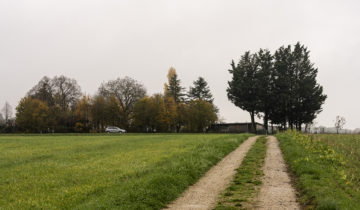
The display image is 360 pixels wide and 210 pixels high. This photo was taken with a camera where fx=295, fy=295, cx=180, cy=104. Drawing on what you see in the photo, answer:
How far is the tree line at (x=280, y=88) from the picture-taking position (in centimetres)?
5659

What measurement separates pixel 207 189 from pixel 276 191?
2.14m

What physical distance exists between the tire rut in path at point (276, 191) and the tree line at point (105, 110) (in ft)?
183

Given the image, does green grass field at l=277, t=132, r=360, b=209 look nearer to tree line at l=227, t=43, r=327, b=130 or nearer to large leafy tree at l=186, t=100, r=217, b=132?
tree line at l=227, t=43, r=327, b=130

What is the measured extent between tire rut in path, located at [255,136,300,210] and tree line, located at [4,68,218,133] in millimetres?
55853

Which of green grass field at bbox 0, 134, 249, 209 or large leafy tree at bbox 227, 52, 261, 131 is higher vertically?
large leafy tree at bbox 227, 52, 261, 131

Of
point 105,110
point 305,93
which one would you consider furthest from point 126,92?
point 305,93

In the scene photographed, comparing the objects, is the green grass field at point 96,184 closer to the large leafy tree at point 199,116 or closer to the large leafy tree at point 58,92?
the large leafy tree at point 199,116

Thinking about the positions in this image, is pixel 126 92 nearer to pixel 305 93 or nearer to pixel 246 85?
pixel 246 85

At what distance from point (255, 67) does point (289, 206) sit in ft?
184

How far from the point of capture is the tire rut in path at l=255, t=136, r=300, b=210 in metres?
7.59

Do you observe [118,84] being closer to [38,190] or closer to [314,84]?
[314,84]

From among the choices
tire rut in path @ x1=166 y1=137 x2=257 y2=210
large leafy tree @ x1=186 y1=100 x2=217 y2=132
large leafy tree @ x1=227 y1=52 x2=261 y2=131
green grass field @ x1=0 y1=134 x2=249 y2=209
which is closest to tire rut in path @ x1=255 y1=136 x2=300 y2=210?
tire rut in path @ x1=166 y1=137 x2=257 y2=210

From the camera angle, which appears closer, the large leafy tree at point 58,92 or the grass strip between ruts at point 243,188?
the grass strip between ruts at point 243,188

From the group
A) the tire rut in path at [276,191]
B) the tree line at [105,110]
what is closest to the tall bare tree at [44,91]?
the tree line at [105,110]
